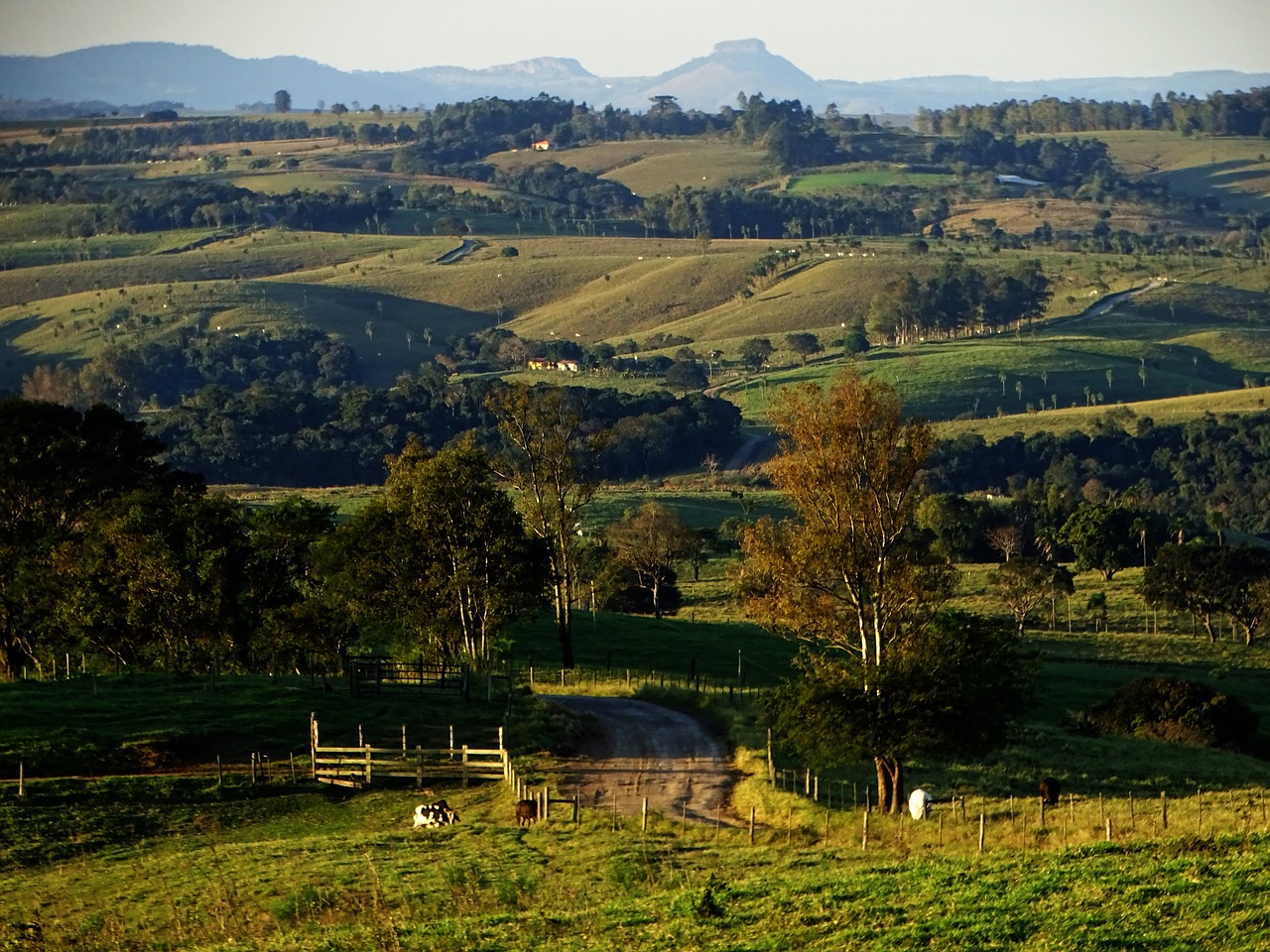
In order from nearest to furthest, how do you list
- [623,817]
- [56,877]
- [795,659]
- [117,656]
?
[56,877]
[623,817]
[795,659]
[117,656]

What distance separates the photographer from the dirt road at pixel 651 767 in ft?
123

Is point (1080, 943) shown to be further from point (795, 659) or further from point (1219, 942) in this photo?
point (795, 659)

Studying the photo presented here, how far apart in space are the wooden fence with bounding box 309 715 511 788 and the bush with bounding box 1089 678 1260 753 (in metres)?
24.6

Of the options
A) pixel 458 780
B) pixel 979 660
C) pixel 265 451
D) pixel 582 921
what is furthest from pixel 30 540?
pixel 265 451

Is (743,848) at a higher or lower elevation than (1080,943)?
lower

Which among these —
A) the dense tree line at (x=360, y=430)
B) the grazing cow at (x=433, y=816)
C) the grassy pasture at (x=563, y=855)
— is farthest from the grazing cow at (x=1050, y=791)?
the dense tree line at (x=360, y=430)

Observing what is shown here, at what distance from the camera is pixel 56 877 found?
30.7 m

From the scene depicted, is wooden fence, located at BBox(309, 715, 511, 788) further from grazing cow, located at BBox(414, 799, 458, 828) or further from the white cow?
the white cow

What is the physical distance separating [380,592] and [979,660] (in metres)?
23.4

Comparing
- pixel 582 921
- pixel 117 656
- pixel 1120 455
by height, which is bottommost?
pixel 1120 455

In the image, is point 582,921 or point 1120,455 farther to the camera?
point 1120,455

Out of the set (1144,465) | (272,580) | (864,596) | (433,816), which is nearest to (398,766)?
(433,816)

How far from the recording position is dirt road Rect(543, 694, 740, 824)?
3747 centimetres

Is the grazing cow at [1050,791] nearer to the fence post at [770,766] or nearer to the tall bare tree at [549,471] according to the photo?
the fence post at [770,766]
